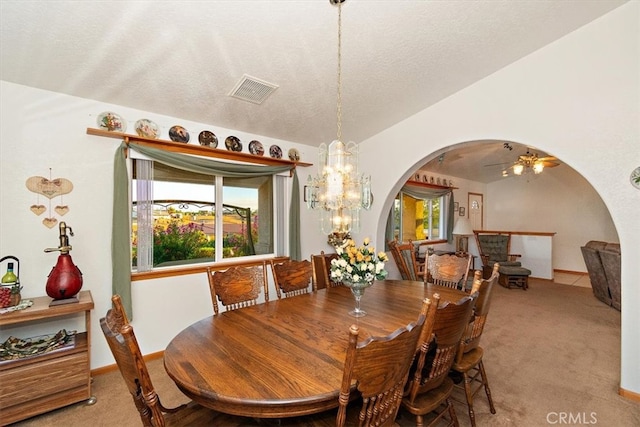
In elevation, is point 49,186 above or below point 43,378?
above

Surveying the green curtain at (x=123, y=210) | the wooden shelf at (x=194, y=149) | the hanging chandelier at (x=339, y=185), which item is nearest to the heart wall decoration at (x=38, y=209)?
the green curtain at (x=123, y=210)

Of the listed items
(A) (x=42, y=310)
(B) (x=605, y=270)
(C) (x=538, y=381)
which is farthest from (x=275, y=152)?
(B) (x=605, y=270)

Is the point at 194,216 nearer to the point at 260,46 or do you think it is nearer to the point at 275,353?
the point at 260,46

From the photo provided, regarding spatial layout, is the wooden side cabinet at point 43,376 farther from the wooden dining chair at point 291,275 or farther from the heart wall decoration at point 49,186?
the wooden dining chair at point 291,275

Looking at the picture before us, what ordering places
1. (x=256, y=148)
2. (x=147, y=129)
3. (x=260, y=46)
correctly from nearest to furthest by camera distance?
(x=260, y=46)
(x=147, y=129)
(x=256, y=148)

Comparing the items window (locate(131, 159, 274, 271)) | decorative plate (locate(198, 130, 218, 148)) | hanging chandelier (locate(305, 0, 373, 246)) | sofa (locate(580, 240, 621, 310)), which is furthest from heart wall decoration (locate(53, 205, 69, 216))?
sofa (locate(580, 240, 621, 310))

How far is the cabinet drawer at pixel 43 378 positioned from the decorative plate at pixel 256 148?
256cm

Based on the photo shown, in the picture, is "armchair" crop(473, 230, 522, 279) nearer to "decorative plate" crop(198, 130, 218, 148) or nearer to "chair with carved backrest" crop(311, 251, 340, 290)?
"chair with carved backrest" crop(311, 251, 340, 290)

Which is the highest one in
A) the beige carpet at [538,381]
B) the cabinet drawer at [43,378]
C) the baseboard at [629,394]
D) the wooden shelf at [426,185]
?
the wooden shelf at [426,185]

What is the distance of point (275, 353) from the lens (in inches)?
54.6

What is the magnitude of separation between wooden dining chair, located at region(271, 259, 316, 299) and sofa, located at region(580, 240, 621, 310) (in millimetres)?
4288

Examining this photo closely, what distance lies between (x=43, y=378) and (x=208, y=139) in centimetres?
249

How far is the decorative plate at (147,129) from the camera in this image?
279 centimetres

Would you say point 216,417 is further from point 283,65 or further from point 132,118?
point 132,118
